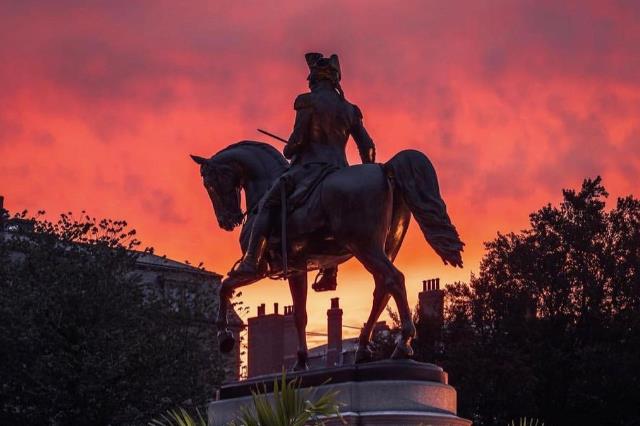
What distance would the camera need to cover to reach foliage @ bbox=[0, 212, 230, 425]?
125 ft

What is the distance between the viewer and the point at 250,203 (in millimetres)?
17062

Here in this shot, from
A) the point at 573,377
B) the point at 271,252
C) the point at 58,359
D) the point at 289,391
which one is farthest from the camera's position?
the point at 573,377

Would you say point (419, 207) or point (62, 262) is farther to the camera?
point (62, 262)

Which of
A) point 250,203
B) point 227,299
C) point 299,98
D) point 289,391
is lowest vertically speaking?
point 289,391

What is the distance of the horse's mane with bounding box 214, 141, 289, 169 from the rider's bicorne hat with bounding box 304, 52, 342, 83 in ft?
3.79

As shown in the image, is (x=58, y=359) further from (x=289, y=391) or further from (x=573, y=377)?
(x=289, y=391)

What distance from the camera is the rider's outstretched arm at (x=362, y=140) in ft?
55.4

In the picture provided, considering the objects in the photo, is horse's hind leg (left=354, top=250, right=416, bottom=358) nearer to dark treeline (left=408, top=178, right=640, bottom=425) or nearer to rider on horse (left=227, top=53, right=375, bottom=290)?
rider on horse (left=227, top=53, right=375, bottom=290)

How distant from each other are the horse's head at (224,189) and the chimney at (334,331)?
45.4 meters

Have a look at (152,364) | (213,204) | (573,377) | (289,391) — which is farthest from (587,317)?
(289,391)

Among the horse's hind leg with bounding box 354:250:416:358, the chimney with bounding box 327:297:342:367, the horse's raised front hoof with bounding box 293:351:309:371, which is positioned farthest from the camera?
the chimney with bounding box 327:297:342:367

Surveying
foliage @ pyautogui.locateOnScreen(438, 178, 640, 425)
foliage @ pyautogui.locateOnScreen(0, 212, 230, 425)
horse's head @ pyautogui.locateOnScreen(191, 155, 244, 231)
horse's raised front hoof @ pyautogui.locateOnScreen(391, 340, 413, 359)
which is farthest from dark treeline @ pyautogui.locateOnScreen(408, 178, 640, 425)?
horse's raised front hoof @ pyautogui.locateOnScreen(391, 340, 413, 359)

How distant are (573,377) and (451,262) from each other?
34.8 meters

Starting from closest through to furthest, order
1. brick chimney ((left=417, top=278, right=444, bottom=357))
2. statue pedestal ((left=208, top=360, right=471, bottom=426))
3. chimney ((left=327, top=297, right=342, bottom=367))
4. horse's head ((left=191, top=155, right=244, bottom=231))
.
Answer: statue pedestal ((left=208, top=360, right=471, bottom=426)) → horse's head ((left=191, top=155, right=244, bottom=231)) → brick chimney ((left=417, top=278, right=444, bottom=357)) → chimney ((left=327, top=297, right=342, bottom=367))
